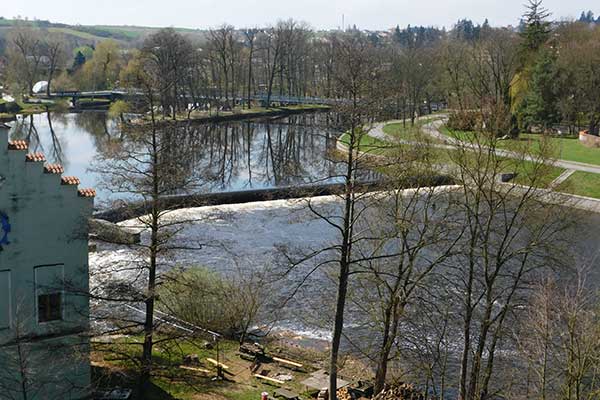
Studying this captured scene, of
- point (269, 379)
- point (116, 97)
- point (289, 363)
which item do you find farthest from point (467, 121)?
point (116, 97)

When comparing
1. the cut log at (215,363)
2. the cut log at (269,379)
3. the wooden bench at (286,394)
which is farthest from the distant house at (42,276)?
the cut log at (269,379)

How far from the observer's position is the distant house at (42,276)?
20391mm

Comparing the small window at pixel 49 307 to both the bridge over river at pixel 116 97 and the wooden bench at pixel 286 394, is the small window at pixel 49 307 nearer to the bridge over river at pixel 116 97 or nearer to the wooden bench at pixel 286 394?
the wooden bench at pixel 286 394

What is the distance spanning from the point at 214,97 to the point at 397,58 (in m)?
36.7

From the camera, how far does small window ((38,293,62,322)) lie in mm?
21125

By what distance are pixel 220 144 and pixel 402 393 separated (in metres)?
65.8

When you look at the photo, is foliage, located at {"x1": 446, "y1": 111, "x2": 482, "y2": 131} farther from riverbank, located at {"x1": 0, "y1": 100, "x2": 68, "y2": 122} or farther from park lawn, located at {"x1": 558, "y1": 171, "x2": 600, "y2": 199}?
riverbank, located at {"x1": 0, "y1": 100, "x2": 68, "y2": 122}

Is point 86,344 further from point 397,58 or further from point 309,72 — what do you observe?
point 309,72

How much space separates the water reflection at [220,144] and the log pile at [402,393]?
74.6 feet

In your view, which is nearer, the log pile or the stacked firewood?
the stacked firewood

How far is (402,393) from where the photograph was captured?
83.1 feet

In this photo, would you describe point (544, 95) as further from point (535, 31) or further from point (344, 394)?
point (344, 394)

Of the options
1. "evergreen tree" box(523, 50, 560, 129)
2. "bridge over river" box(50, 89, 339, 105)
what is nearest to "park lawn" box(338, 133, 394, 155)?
"evergreen tree" box(523, 50, 560, 129)

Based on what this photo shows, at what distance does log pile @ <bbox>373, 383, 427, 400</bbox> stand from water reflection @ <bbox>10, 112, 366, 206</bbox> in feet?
74.6
